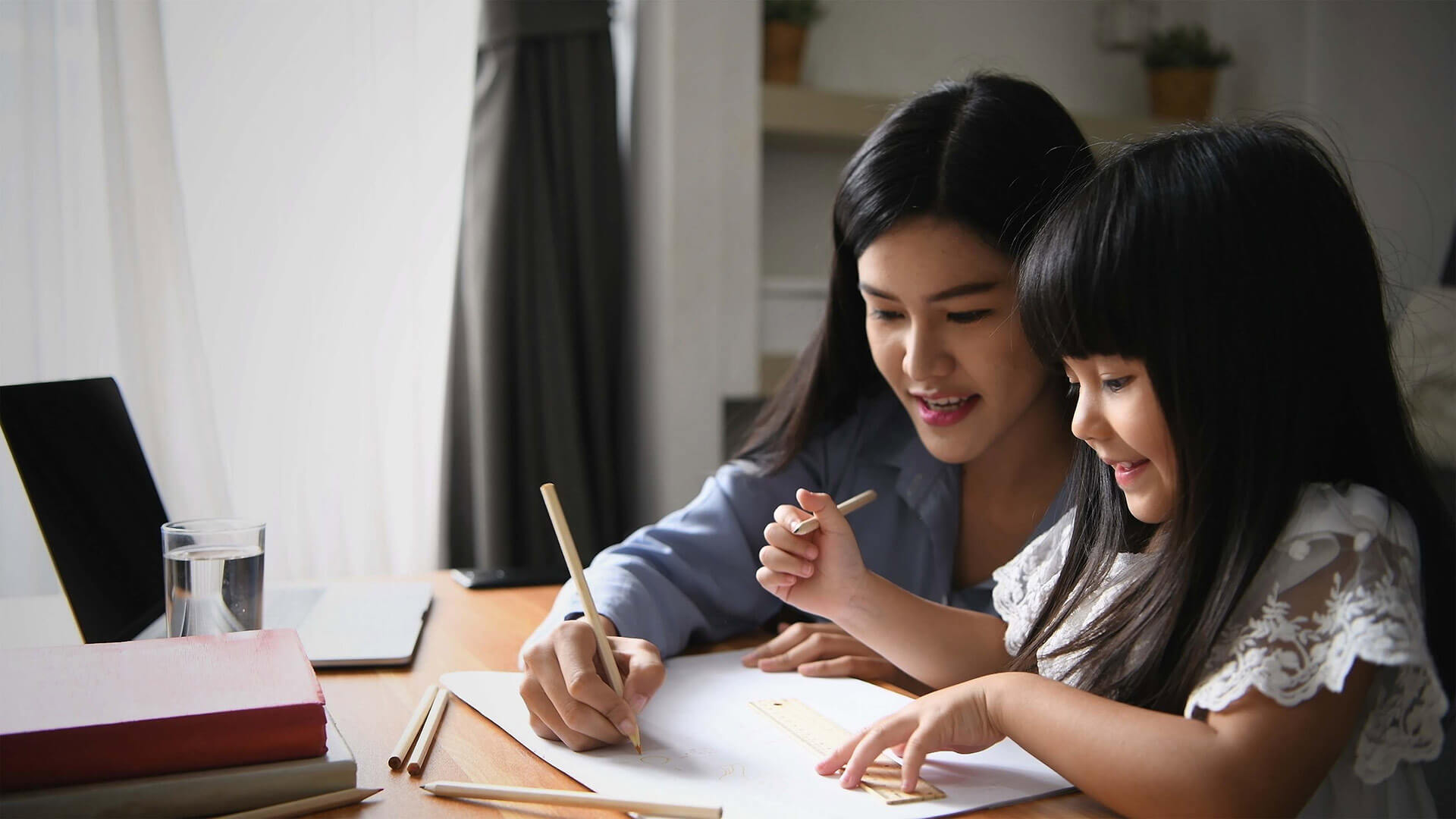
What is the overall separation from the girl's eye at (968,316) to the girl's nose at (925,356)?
3 cm

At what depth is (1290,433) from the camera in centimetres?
71

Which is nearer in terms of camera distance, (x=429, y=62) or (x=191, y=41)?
(x=191, y=41)

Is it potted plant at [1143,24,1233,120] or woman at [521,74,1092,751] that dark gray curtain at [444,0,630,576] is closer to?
woman at [521,74,1092,751]

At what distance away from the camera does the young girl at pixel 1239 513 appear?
2.13 ft

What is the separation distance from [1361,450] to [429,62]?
214cm

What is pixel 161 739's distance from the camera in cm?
66

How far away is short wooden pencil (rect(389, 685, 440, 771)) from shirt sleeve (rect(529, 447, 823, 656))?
10cm

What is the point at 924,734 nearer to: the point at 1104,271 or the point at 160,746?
the point at 1104,271

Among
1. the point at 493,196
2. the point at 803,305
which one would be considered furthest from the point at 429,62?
the point at 803,305

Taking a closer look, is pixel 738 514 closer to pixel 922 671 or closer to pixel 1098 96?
pixel 922 671

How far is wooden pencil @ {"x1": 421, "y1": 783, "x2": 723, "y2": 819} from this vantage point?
2.15 feet

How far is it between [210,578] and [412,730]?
0.24 m

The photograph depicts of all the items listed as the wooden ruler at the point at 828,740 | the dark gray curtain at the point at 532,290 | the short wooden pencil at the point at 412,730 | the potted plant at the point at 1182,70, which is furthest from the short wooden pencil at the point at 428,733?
the potted plant at the point at 1182,70

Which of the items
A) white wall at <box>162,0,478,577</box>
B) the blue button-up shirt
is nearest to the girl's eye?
the blue button-up shirt
